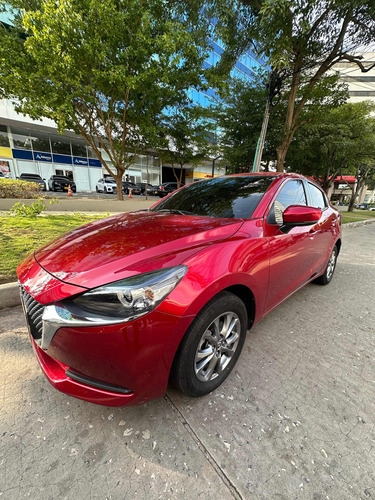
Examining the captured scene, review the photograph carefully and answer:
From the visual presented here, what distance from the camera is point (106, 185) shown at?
1010 inches

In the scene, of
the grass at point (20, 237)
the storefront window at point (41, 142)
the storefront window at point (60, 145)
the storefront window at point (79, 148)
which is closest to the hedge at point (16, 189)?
the grass at point (20, 237)

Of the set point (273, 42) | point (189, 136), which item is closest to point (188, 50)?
point (273, 42)

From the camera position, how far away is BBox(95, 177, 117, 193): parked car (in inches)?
1009

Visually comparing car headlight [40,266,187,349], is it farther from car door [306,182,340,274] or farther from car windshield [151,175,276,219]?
car door [306,182,340,274]

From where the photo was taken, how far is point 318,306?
126 inches

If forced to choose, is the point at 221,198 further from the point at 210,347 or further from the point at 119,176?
the point at 119,176

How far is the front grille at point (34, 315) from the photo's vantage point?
4.44ft

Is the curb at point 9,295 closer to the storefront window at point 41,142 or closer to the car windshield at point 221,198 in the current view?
the car windshield at point 221,198

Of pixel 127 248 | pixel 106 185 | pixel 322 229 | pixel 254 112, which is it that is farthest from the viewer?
pixel 106 185

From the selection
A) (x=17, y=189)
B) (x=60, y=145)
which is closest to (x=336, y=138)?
(x=17, y=189)

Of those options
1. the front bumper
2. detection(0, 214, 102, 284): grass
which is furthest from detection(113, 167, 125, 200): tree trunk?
the front bumper

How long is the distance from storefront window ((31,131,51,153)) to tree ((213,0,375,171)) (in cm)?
2221

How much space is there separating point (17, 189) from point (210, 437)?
10.3 meters

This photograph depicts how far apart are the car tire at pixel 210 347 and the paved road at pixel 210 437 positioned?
17 cm
